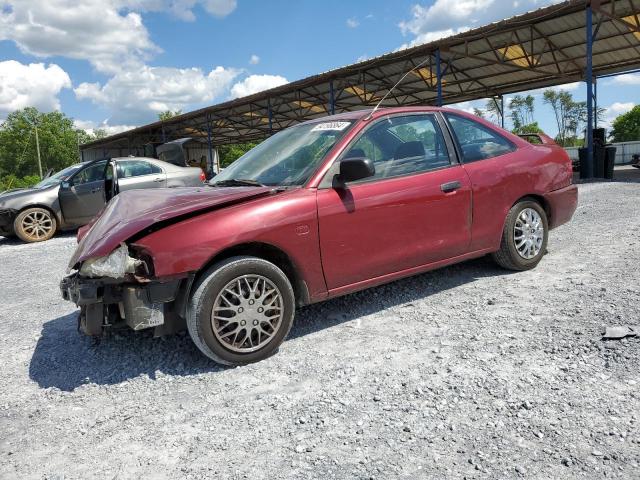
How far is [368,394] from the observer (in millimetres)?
2498

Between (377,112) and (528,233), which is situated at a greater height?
(377,112)

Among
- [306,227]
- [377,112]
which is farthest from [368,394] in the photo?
[377,112]

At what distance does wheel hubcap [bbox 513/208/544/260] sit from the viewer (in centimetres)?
427

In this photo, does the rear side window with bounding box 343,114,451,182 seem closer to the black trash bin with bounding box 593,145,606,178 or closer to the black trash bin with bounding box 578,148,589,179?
the black trash bin with bounding box 593,145,606,178

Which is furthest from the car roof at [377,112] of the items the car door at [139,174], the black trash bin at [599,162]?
the black trash bin at [599,162]

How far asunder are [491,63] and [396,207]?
606 inches

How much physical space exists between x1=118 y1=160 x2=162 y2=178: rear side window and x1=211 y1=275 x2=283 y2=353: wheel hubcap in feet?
22.6

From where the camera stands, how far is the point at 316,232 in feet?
10.2

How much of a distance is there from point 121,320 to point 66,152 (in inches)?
3469

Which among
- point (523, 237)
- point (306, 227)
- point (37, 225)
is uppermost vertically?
point (306, 227)

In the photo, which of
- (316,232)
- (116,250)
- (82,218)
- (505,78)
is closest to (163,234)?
(116,250)

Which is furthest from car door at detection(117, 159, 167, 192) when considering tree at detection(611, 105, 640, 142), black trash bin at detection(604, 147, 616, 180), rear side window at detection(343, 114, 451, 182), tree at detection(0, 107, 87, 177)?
tree at detection(0, 107, 87, 177)

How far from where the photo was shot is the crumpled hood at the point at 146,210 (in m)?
2.78

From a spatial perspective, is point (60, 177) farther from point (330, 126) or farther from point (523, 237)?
point (523, 237)
